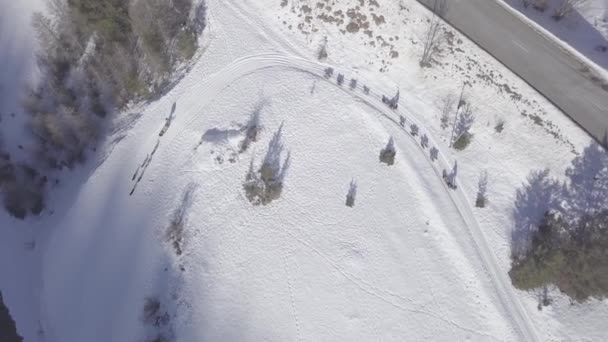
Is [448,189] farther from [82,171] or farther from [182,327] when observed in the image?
[82,171]

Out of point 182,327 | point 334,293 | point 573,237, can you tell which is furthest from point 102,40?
point 573,237

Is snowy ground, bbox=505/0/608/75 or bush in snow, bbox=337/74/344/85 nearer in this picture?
snowy ground, bbox=505/0/608/75

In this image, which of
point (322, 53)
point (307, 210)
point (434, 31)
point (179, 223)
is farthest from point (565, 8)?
point (179, 223)

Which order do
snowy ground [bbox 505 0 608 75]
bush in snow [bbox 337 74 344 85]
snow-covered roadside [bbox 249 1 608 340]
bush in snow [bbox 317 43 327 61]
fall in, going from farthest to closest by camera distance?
1. bush in snow [bbox 317 43 327 61]
2. bush in snow [bbox 337 74 344 85]
3. snow-covered roadside [bbox 249 1 608 340]
4. snowy ground [bbox 505 0 608 75]

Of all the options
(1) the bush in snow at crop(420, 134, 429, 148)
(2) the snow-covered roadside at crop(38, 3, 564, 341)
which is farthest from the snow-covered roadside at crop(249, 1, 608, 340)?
(2) the snow-covered roadside at crop(38, 3, 564, 341)

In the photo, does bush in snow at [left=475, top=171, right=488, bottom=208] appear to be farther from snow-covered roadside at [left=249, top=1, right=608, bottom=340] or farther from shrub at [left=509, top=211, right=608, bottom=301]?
shrub at [left=509, top=211, right=608, bottom=301]

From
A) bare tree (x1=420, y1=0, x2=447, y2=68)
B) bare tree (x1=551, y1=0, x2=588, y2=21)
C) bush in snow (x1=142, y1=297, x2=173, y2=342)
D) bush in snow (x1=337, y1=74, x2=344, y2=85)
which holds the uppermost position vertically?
bare tree (x1=551, y1=0, x2=588, y2=21)

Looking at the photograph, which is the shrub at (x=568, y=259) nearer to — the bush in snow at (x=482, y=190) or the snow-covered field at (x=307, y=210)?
the snow-covered field at (x=307, y=210)

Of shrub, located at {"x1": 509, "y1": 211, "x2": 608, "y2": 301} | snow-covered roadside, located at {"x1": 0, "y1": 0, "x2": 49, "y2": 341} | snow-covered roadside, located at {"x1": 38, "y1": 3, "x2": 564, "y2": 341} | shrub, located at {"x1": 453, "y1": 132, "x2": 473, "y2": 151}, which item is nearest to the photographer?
shrub, located at {"x1": 509, "y1": 211, "x2": 608, "y2": 301}
